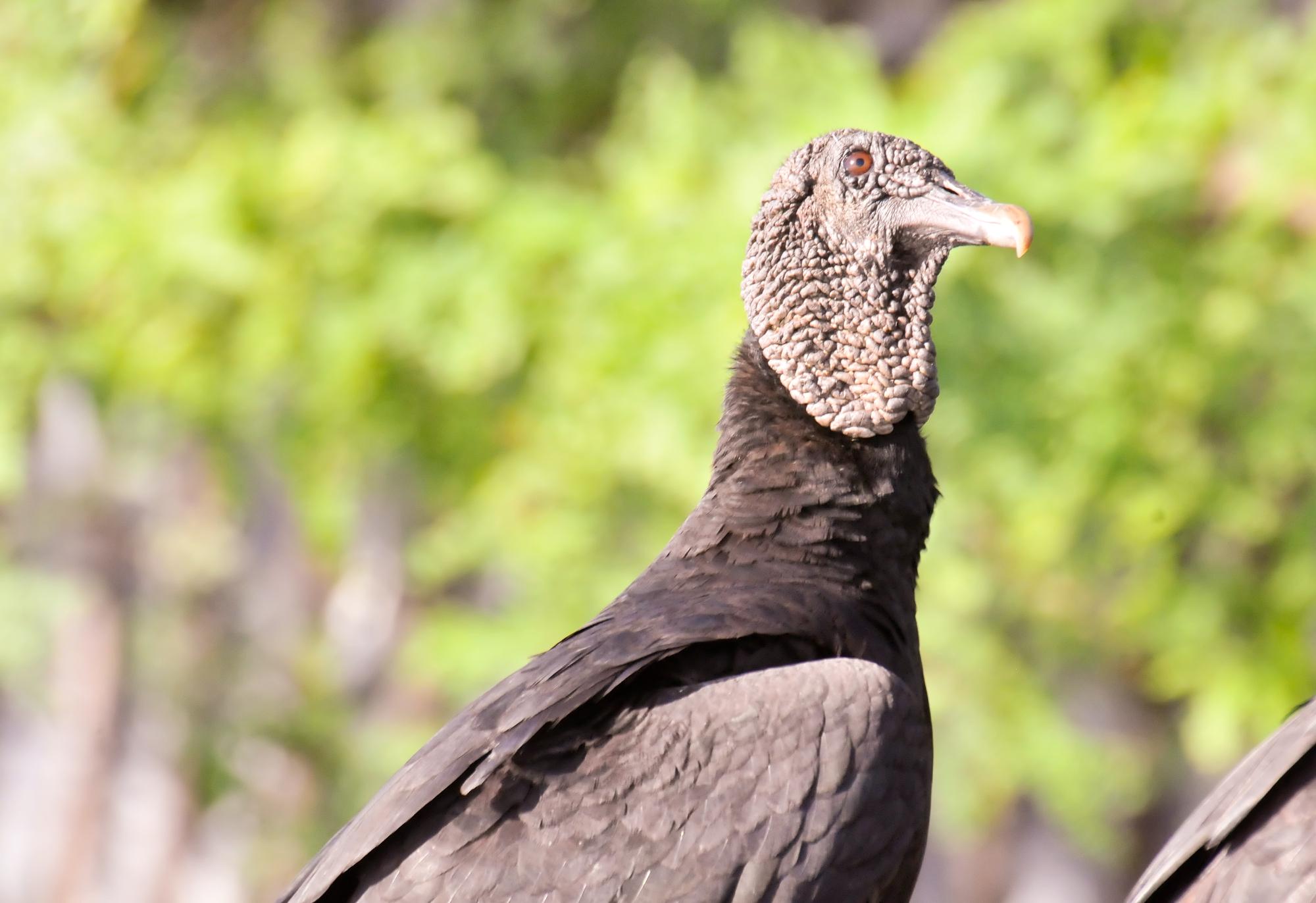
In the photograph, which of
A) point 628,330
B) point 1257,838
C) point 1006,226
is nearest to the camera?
point 1257,838

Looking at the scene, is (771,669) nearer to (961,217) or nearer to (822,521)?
(822,521)

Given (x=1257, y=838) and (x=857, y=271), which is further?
(x=857, y=271)

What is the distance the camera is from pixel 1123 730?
849cm

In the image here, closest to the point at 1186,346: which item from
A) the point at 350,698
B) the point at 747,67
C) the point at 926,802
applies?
the point at 747,67

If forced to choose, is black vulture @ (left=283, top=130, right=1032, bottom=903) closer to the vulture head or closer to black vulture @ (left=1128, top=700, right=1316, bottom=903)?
the vulture head

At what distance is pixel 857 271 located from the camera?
302 centimetres

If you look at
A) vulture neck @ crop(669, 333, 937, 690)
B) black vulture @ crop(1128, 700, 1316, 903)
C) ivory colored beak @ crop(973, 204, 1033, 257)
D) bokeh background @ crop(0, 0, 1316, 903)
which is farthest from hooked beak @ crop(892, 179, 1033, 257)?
bokeh background @ crop(0, 0, 1316, 903)

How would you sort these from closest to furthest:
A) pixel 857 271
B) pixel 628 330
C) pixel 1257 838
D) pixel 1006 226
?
1. pixel 1257 838
2. pixel 1006 226
3. pixel 857 271
4. pixel 628 330

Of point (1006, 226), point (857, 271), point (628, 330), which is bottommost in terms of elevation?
point (1006, 226)

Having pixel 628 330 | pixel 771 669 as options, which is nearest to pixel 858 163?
pixel 771 669

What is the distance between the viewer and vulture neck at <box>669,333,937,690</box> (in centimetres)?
278

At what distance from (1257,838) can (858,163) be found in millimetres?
1313

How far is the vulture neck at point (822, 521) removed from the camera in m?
2.78

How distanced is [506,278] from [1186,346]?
8.99 ft
